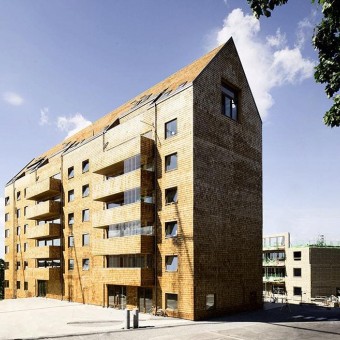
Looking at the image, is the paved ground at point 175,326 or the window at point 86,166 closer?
the paved ground at point 175,326

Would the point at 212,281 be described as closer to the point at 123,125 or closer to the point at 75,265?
the point at 123,125

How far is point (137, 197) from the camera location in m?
28.6

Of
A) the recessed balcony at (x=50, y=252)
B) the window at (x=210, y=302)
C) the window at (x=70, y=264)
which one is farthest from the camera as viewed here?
the recessed balcony at (x=50, y=252)

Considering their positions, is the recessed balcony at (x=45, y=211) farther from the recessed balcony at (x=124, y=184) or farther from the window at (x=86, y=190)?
the recessed balcony at (x=124, y=184)

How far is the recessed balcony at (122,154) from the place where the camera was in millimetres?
28225

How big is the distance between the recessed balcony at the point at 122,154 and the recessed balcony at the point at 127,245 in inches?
225

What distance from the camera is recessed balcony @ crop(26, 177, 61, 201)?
41125mm

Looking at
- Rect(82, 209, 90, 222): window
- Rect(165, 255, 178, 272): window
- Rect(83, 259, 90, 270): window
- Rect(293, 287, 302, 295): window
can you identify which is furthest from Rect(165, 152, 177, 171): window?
Rect(293, 287, 302, 295): window

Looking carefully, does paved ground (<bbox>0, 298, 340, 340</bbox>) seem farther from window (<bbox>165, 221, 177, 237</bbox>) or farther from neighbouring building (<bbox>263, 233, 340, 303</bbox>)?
neighbouring building (<bbox>263, 233, 340, 303</bbox>)

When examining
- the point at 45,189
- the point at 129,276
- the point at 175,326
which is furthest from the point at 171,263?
the point at 45,189

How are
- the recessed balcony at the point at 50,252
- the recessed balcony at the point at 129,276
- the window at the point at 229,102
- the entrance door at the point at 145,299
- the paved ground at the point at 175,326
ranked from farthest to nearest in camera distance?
the recessed balcony at the point at 50,252, the window at the point at 229,102, the entrance door at the point at 145,299, the recessed balcony at the point at 129,276, the paved ground at the point at 175,326

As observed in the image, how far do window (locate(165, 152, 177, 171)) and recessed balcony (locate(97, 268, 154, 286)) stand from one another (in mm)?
7396

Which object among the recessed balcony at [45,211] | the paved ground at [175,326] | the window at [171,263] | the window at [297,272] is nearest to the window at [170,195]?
the window at [171,263]

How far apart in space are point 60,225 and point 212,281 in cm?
2122
